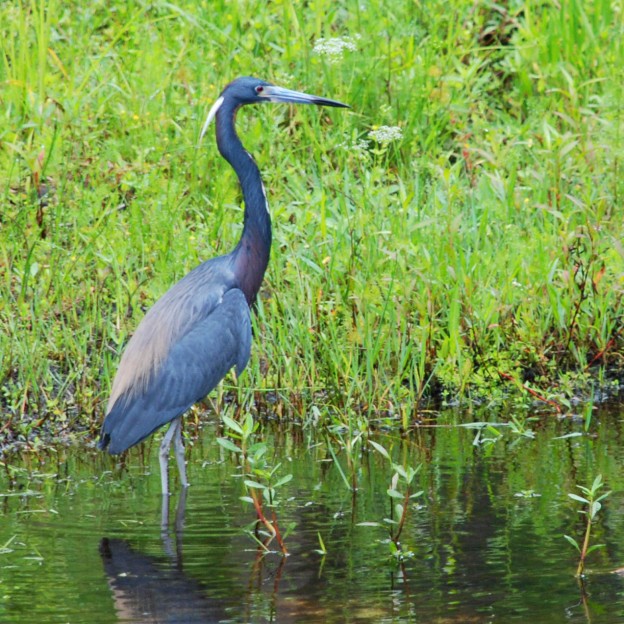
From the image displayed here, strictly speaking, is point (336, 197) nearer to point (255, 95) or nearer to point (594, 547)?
point (255, 95)

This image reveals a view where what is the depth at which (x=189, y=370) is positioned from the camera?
610 cm

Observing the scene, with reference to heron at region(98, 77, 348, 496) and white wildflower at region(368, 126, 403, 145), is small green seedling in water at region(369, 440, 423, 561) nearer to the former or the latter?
heron at region(98, 77, 348, 496)

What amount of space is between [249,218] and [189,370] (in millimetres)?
916

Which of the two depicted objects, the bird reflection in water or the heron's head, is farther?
the heron's head

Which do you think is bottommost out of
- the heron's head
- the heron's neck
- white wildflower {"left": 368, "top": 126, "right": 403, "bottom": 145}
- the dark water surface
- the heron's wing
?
A: the dark water surface

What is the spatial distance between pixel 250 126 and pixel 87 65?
1.29m

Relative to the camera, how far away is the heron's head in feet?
21.9

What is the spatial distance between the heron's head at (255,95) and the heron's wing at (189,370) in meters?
1.07

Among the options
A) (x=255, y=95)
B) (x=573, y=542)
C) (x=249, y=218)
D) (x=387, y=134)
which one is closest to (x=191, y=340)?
(x=249, y=218)

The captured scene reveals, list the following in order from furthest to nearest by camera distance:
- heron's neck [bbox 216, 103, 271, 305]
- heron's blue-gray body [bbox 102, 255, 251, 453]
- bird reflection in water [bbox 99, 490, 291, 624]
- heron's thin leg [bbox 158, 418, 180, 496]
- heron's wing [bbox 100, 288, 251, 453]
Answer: heron's neck [bbox 216, 103, 271, 305], heron's blue-gray body [bbox 102, 255, 251, 453], heron's wing [bbox 100, 288, 251, 453], heron's thin leg [bbox 158, 418, 180, 496], bird reflection in water [bbox 99, 490, 291, 624]

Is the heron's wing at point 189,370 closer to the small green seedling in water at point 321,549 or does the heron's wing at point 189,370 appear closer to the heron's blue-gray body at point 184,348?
the heron's blue-gray body at point 184,348

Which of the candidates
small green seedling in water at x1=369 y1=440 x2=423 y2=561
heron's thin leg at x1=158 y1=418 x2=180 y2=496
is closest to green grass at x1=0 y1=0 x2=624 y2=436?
heron's thin leg at x1=158 y1=418 x2=180 y2=496

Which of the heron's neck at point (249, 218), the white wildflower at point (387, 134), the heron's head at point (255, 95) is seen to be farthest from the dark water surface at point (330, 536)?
the heron's head at point (255, 95)

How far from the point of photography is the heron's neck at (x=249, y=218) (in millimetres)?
6441
